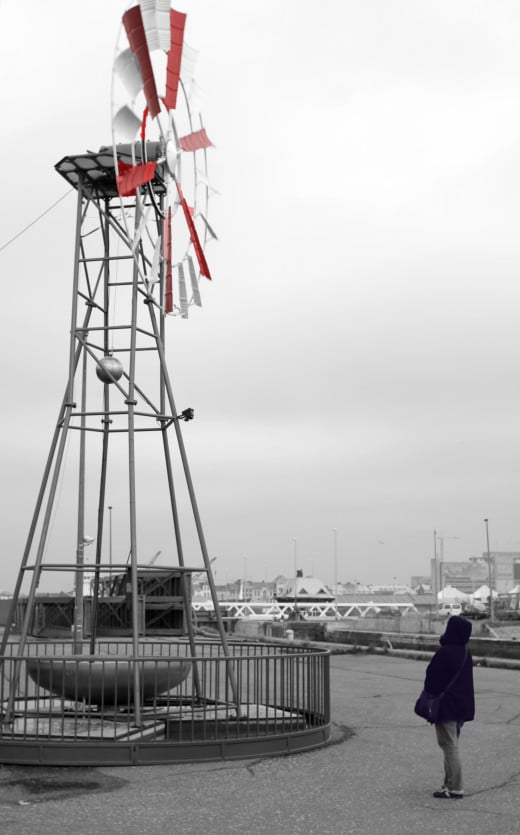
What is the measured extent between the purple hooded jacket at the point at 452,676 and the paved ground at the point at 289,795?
0.83m

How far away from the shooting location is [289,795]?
29.7 feet

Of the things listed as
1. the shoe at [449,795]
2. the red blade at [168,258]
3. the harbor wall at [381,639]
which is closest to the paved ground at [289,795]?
the shoe at [449,795]

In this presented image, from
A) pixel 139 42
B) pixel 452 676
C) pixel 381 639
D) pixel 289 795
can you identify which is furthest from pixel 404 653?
pixel 139 42

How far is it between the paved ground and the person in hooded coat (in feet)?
0.79

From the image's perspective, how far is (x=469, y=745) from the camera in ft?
41.4

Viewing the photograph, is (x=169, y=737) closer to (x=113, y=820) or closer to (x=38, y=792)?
(x=38, y=792)

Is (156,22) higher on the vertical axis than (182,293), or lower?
higher

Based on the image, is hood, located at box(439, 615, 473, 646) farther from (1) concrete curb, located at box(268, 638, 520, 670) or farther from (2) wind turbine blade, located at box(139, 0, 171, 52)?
(1) concrete curb, located at box(268, 638, 520, 670)

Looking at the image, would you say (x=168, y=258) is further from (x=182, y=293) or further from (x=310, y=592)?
(x=310, y=592)

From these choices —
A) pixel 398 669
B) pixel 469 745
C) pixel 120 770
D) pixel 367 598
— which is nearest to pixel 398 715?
pixel 469 745

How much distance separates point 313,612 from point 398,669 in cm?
7070

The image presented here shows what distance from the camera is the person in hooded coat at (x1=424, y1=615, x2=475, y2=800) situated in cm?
882

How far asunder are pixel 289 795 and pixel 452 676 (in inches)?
75.1

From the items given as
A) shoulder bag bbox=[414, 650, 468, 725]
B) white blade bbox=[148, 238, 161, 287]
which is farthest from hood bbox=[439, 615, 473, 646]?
white blade bbox=[148, 238, 161, 287]
